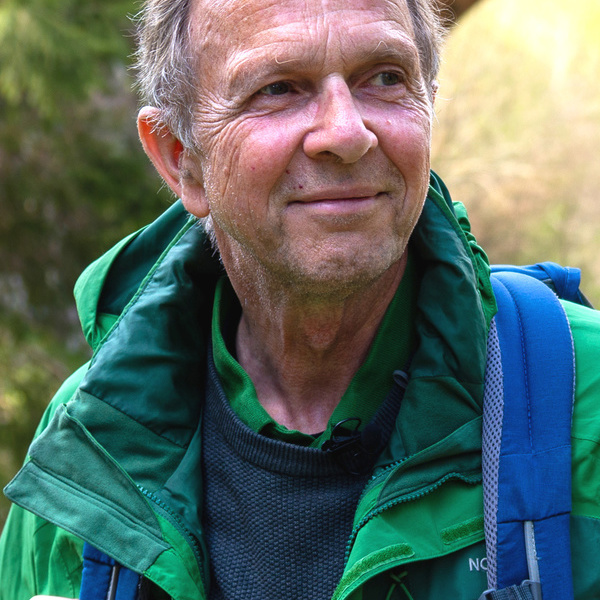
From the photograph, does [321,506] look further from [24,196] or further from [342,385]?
[24,196]

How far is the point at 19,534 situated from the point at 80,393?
18.8 inches

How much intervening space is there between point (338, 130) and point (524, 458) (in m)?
0.67

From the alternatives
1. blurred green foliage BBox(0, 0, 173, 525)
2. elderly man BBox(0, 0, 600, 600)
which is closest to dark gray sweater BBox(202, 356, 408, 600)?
elderly man BBox(0, 0, 600, 600)

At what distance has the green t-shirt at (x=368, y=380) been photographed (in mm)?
1718

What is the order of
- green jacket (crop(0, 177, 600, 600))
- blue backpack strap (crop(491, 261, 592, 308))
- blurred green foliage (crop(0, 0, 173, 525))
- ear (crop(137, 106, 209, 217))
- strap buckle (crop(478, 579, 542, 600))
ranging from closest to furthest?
strap buckle (crop(478, 579, 542, 600)) → green jacket (crop(0, 177, 600, 600)) → blue backpack strap (crop(491, 261, 592, 308)) → ear (crop(137, 106, 209, 217)) → blurred green foliage (crop(0, 0, 173, 525))

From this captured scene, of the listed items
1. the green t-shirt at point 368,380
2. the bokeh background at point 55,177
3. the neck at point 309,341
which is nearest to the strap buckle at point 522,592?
the green t-shirt at point 368,380

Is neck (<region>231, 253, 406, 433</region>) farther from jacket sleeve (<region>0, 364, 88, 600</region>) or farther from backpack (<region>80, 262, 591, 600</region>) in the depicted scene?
jacket sleeve (<region>0, 364, 88, 600</region>)

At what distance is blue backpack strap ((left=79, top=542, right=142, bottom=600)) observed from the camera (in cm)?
161

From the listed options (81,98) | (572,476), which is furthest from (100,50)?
(572,476)

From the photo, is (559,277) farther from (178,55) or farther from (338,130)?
(178,55)

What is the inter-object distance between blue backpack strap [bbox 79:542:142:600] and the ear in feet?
2.56

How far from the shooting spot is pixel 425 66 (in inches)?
70.9

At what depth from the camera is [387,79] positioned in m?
1.67

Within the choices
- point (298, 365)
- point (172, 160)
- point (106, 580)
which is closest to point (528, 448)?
point (298, 365)
